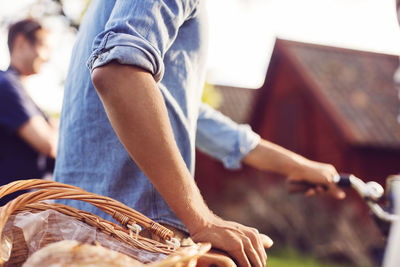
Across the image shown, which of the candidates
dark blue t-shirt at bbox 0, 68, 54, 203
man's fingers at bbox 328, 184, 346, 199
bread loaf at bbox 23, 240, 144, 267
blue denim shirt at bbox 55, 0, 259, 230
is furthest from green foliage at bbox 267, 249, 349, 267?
bread loaf at bbox 23, 240, 144, 267

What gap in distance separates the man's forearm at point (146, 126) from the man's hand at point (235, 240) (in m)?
0.04

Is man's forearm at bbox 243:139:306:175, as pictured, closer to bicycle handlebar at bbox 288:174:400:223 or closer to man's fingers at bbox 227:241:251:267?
bicycle handlebar at bbox 288:174:400:223

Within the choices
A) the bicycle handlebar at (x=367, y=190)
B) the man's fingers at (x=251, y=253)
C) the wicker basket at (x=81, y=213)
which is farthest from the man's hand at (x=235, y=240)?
the bicycle handlebar at (x=367, y=190)

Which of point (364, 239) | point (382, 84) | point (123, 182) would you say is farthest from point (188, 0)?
point (382, 84)

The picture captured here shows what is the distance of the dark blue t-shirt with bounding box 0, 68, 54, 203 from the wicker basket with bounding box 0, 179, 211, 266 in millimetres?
1500

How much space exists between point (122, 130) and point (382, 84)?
1464 cm

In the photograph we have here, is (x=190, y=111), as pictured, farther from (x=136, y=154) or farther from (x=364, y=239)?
(x=364, y=239)

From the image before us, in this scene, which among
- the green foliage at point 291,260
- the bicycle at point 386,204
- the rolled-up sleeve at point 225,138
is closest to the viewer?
the bicycle at point 386,204

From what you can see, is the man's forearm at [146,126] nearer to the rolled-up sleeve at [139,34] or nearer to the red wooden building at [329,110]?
the rolled-up sleeve at [139,34]

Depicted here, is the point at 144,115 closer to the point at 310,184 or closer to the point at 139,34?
the point at 139,34

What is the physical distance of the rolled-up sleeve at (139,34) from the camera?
1223 mm

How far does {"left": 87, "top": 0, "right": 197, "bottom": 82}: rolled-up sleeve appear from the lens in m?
1.22

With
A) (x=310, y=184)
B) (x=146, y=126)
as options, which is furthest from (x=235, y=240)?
(x=310, y=184)

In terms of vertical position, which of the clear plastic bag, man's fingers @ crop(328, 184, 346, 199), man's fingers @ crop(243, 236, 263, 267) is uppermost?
the clear plastic bag
